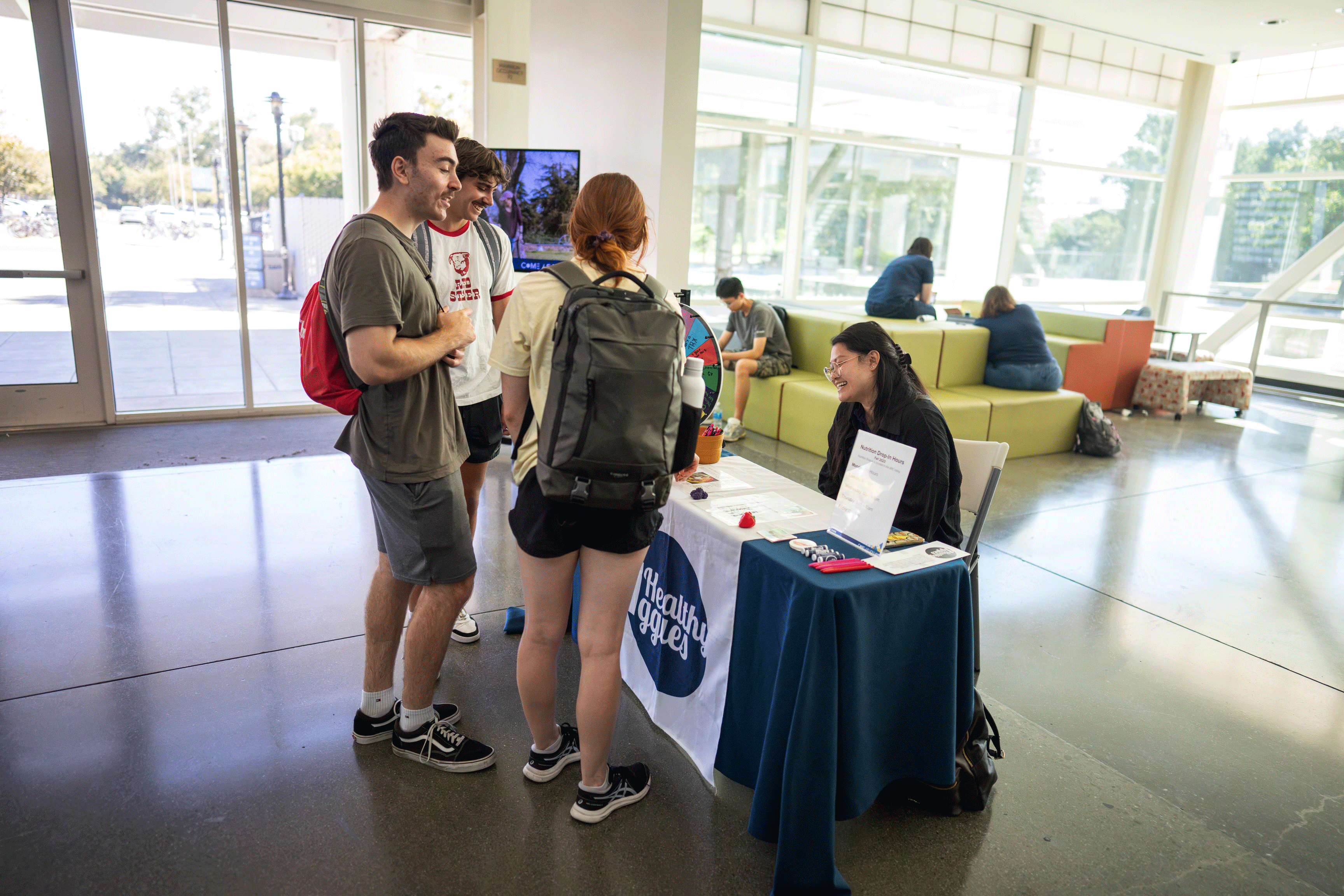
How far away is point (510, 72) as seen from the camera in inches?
209

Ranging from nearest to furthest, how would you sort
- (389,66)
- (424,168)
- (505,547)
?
(424,168)
(505,547)
(389,66)

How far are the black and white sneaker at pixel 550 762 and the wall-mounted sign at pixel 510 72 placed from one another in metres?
4.57

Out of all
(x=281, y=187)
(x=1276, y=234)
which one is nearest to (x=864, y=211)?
(x=1276, y=234)

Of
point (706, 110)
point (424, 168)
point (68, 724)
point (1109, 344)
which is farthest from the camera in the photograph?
point (706, 110)

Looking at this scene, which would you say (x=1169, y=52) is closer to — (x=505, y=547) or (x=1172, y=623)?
(x=1172, y=623)

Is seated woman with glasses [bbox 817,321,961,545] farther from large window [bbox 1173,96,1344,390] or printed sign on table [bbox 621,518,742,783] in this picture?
large window [bbox 1173,96,1344,390]

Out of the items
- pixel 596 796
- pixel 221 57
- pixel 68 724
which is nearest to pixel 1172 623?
pixel 596 796

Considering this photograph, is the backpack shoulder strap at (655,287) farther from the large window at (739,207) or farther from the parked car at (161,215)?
the large window at (739,207)

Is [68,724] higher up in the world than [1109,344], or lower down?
lower down

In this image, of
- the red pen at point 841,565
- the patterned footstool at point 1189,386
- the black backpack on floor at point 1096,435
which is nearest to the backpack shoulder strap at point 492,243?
the red pen at point 841,565

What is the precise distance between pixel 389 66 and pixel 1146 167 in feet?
31.4

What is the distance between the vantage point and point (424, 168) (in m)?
1.83

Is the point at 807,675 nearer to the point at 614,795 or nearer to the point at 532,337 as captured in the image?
the point at 614,795

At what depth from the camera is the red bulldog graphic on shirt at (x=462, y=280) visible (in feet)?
7.98
